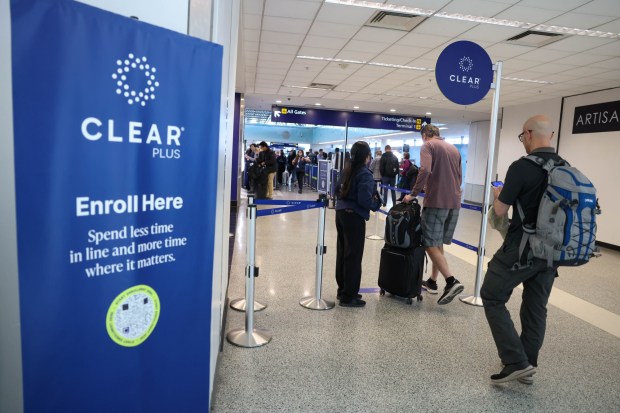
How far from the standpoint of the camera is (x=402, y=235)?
3521mm

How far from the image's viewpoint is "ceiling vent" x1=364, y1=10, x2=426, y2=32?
4.95m

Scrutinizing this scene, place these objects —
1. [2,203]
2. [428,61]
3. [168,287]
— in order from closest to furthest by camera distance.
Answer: [2,203] → [168,287] → [428,61]

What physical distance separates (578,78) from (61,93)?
822 cm

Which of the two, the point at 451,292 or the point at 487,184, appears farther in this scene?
the point at 487,184

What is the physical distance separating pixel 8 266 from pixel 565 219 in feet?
7.46

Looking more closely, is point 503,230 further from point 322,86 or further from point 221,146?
point 322,86

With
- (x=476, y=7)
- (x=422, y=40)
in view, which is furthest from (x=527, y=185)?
(x=422, y=40)

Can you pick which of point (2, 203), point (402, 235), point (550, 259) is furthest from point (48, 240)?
point (402, 235)

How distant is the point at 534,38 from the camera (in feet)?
17.7

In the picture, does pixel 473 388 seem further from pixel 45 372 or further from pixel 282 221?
pixel 282 221

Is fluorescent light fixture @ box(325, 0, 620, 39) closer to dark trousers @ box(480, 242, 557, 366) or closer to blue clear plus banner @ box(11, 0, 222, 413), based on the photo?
dark trousers @ box(480, 242, 557, 366)

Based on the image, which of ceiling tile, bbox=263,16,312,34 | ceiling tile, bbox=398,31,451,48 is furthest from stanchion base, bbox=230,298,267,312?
ceiling tile, bbox=398,31,451,48

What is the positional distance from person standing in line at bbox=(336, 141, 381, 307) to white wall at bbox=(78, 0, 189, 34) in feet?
6.33

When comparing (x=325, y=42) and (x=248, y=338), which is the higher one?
(x=325, y=42)
